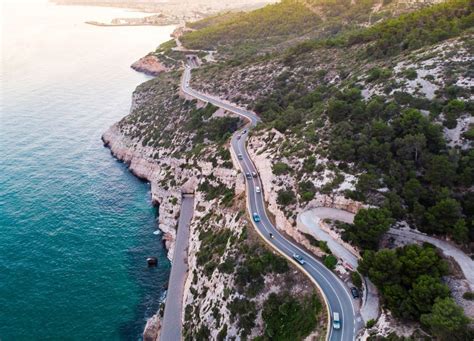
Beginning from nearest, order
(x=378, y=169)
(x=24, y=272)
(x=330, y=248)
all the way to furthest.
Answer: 1. (x=330, y=248)
2. (x=378, y=169)
3. (x=24, y=272)

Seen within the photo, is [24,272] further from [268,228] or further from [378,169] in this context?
[378,169]

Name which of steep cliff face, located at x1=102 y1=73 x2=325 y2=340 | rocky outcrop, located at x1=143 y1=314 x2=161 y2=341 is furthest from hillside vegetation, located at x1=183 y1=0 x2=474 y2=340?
rocky outcrop, located at x1=143 y1=314 x2=161 y2=341

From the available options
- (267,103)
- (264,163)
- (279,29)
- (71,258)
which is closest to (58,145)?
(71,258)

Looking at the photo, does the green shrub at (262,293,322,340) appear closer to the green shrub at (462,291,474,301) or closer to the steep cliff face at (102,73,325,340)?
the steep cliff face at (102,73,325,340)

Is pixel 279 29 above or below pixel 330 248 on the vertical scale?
above

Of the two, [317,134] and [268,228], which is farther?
[317,134]

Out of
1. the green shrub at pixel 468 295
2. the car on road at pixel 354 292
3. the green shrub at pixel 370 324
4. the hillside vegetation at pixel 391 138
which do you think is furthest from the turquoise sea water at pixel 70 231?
the green shrub at pixel 468 295

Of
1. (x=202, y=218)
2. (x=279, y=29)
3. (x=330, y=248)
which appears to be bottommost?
(x=202, y=218)
